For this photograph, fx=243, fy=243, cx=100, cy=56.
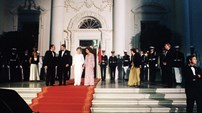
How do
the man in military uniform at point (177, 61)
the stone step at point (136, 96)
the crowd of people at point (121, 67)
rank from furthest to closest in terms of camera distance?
1. the man in military uniform at point (177, 61)
2. the stone step at point (136, 96)
3. the crowd of people at point (121, 67)

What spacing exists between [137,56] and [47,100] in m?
4.73

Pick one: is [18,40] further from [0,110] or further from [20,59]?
[0,110]

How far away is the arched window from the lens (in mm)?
19314

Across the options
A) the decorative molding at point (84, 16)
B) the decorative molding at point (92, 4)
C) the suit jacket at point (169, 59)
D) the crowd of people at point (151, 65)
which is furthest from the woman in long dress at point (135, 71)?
the decorative molding at point (92, 4)

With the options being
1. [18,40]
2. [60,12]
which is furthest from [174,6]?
[18,40]

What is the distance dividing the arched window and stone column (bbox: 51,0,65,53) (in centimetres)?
197

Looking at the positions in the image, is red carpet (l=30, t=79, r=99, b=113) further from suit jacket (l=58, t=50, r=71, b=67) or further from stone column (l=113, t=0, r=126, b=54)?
stone column (l=113, t=0, r=126, b=54)

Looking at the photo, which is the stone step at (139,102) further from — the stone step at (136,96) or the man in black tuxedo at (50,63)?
the man in black tuxedo at (50,63)

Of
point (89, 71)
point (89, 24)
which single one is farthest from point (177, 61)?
point (89, 24)

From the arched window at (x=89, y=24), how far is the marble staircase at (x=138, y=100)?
33.4 ft

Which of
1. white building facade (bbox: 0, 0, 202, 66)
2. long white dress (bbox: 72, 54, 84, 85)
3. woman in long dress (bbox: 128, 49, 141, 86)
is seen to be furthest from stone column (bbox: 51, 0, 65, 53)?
woman in long dress (bbox: 128, 49, 141, 86)

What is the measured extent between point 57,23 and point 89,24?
2.83 metres

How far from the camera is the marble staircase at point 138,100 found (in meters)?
8.05

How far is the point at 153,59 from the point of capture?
1341 centimetres
